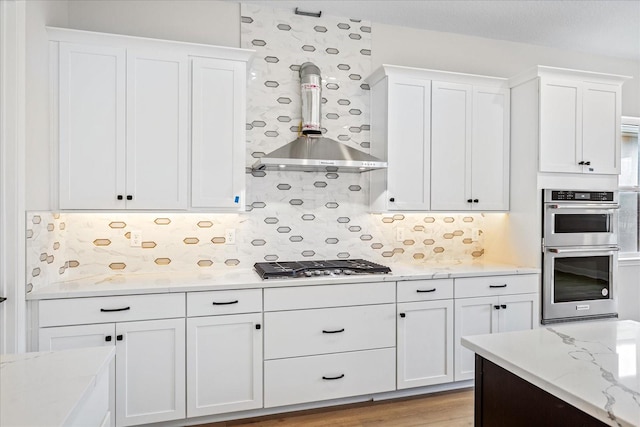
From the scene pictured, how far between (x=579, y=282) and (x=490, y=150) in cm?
127

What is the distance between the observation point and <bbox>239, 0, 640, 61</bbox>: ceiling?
3102 millimetres

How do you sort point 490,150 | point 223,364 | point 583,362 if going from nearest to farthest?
point 583,362, point 223,364, point 490,150

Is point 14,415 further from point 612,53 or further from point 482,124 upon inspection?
point 612,53

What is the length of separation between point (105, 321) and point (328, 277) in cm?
135

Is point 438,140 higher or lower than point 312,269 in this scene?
higher

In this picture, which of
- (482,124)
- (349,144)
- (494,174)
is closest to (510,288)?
(494,174)

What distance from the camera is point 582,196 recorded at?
10.8 feet

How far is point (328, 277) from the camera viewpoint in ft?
9.07

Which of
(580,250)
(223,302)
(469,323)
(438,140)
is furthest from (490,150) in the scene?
(223,302)

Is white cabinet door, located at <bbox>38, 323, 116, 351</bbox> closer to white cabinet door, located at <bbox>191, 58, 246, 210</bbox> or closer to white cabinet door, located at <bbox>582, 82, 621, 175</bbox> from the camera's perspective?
white cabinet door, located at <bbox>191, 58, 246, 210</bbox>

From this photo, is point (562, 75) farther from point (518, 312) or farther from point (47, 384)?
point (47, 384)

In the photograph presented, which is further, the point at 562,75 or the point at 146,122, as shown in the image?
the point at 562,75

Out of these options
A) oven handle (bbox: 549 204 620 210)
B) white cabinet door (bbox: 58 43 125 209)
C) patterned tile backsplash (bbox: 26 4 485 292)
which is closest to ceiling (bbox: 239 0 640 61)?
patterned tile backsplash (bbox: 26 4 485 292)

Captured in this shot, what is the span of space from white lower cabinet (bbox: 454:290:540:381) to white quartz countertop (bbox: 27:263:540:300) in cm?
21
